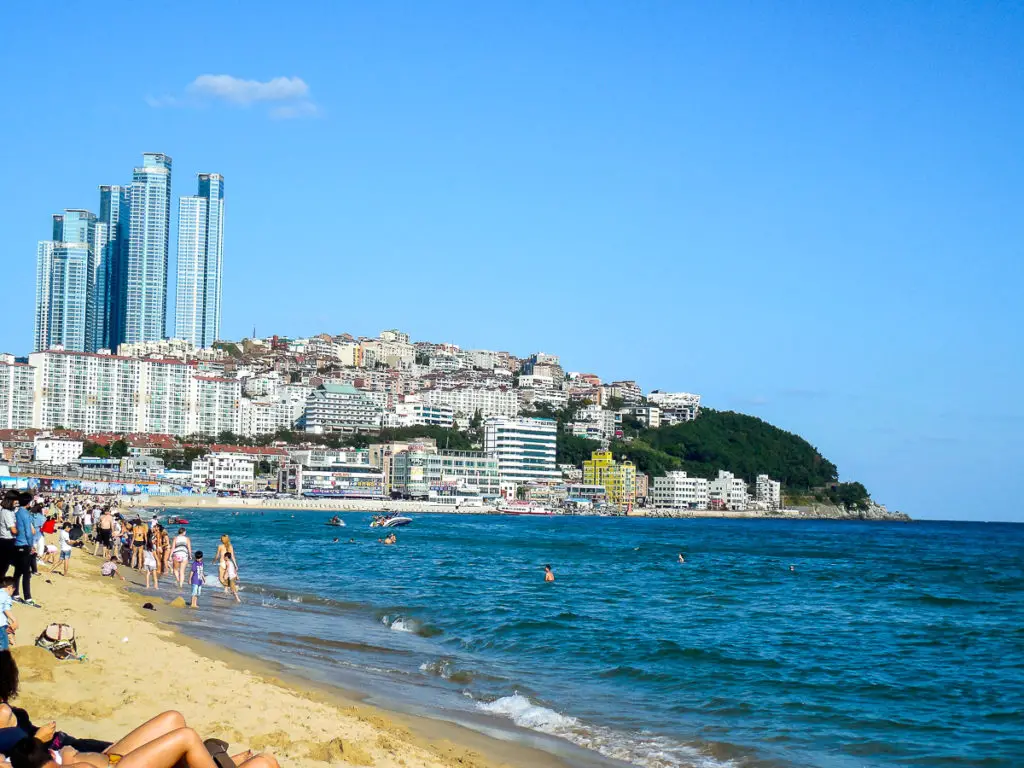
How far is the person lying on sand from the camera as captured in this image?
5.47 meters

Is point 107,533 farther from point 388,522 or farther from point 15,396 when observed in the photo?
point 15,396

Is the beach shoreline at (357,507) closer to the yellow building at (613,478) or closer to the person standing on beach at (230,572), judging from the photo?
the yellow building at (613,478)

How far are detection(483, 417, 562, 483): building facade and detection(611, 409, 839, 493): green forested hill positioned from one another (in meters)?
24.1

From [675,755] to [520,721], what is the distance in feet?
5.84

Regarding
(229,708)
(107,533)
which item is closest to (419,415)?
(107,533)

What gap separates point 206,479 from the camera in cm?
12938

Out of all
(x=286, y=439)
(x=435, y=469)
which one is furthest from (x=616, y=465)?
(x=286, y=439)

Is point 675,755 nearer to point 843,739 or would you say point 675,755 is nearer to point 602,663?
point 843,739

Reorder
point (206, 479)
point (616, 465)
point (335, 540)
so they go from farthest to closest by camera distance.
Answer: point (616, 465), point (206, 479), point (335, 540)

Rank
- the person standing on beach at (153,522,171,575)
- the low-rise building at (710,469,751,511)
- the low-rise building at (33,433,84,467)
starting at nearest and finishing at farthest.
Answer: the person standing on beach at (153,522,171,575) → the low-rise building at (33,433,84,467) → the low-rise building at (710,469,751,511)

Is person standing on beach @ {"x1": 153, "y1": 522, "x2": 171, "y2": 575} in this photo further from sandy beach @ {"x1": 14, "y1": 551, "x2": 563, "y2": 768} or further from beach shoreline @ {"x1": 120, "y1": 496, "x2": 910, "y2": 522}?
beach shoreline @ {"x1": 120, "y1": 496, "x2": 910, "y2": 522}

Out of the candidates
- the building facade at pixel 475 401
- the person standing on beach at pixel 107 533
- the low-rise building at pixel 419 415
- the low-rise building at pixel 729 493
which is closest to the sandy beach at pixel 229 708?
the person standing on beach at pixel 107 533


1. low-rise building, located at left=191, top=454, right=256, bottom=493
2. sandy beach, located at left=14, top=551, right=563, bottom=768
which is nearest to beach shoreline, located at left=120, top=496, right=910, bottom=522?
low-rise building, located at left=191, top=454, right=256, bottom=493

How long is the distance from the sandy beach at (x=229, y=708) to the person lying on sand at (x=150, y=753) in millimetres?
2322
